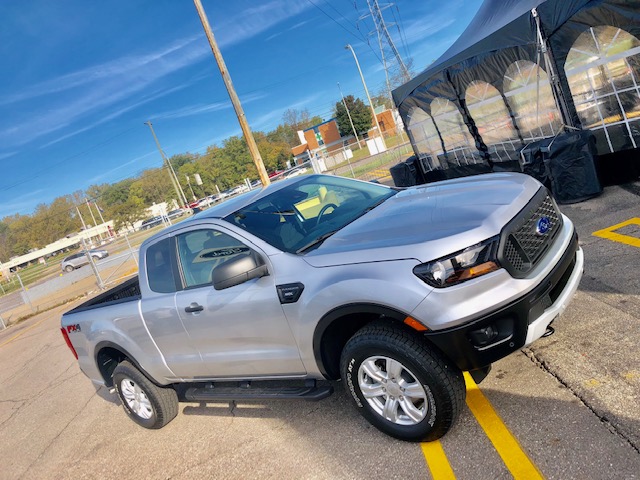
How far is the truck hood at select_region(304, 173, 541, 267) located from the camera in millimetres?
2623

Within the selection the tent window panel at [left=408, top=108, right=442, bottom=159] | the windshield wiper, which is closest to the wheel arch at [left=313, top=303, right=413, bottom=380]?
the windshield wiper

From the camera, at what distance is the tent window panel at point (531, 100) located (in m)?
8.35

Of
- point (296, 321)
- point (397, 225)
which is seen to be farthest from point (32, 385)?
point (397, 225)

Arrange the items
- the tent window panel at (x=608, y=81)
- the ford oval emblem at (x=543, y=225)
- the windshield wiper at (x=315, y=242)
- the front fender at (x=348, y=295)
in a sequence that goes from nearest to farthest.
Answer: the front fender at (x=348, y=295)
the ford oval emblem at (x=543, y=225)
the windshield wiper at (x=315, y=242)
the tent window panel at (x=608, y=81)

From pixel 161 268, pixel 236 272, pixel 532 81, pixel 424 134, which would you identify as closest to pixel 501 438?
pixel 236 272

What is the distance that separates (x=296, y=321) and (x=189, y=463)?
1.65 meters

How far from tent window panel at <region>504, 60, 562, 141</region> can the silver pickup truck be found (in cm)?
558

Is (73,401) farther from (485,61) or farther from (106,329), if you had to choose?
(485,61)

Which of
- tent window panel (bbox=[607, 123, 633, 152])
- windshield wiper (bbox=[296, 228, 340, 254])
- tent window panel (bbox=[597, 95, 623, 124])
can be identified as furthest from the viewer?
tent window panel (bbox=[597, 95, 623, 124])

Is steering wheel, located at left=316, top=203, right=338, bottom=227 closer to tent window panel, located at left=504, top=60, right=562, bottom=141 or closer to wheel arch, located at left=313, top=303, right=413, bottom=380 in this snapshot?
wheel arch, located at left=313, top=303, right=413, bottom=380

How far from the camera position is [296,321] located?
122 inches

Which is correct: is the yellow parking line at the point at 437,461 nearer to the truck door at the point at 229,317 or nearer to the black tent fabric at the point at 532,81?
the truck door at the point at 229,317

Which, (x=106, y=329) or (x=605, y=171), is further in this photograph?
(x=605, y=171)

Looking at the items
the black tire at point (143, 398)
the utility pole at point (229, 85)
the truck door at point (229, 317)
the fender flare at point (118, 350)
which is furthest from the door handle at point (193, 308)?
the utility pole at point (229, 85)
